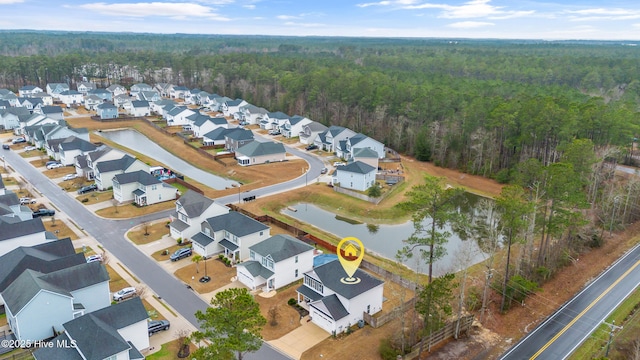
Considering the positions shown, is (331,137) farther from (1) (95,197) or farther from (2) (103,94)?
(2) (103,94)

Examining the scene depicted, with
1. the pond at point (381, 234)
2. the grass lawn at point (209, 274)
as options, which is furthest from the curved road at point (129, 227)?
the pond at point (381, 234)

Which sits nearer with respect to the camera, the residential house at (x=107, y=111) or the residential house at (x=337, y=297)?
the residential house at (x=337, y=297)

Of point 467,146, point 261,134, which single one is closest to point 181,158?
point 261,134

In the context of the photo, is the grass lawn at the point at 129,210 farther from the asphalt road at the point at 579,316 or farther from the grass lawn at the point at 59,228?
the asphalt road at the point at 579,316

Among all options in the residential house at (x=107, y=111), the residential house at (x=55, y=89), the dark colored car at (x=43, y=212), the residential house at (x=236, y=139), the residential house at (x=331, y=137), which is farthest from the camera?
the residential house at (x=55, y=89)

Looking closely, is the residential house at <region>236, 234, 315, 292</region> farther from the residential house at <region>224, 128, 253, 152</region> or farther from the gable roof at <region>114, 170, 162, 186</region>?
the residential house at <region>224, 128, 253, 152</region>

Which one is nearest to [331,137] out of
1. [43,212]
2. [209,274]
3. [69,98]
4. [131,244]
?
[131,244]

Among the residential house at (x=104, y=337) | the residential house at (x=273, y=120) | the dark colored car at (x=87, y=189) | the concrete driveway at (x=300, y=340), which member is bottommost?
the concrete driveway at (x=300, y=340)
